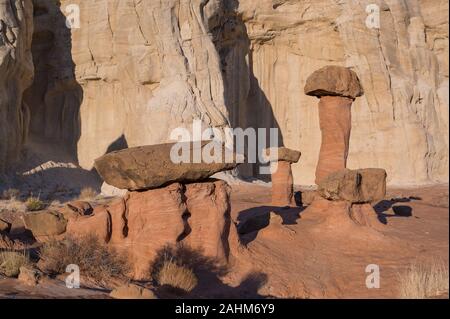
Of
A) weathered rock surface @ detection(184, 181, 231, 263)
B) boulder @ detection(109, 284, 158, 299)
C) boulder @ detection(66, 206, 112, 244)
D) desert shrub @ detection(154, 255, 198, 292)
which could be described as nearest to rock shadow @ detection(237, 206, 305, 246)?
weathered rock surface @ detection(184, 181, 231, 263)

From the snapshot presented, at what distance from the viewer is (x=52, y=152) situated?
79.4 ft

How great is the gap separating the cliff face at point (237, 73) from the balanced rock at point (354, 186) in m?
12.3

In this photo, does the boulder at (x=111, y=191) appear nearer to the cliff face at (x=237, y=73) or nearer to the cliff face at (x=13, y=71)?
the cliff face at (x=237, y=73)

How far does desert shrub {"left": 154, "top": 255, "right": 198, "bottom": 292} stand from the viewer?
7.08 metres

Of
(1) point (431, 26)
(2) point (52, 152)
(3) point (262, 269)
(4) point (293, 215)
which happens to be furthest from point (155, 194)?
(1) point (431, 26)

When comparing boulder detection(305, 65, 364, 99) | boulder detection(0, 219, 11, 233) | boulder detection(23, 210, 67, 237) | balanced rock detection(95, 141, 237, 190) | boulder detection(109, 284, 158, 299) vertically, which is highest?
boulder detection(305, 65, 364, 99)

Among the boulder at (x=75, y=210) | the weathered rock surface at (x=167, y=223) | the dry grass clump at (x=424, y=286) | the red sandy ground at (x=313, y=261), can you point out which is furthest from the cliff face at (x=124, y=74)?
the dry grass clump at (x=424, y=286)

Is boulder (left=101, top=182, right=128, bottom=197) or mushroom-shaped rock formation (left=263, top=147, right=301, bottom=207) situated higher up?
mushroom-shaped rock formation (left=263, top=147, right=301, bottom=207)

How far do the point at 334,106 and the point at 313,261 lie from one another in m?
5.52

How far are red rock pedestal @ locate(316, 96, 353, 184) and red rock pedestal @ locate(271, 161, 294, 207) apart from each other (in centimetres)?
214

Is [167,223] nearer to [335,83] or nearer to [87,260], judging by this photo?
[87,260]

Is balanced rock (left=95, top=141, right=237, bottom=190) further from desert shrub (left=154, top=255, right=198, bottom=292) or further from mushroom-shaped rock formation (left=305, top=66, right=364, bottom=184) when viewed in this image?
mushroom-shaped rock formation (left=305, top=66, right=364, bottom=184)
